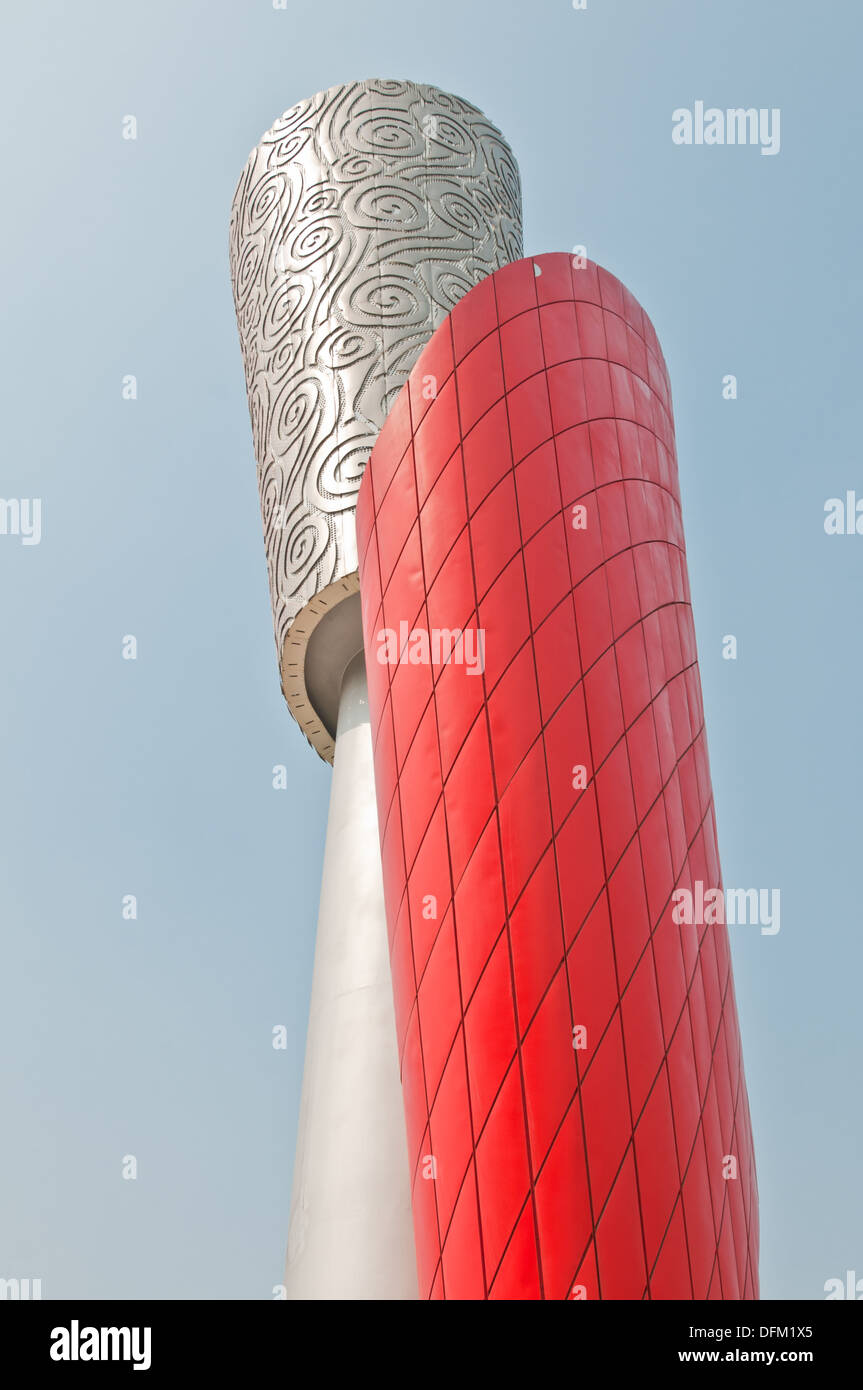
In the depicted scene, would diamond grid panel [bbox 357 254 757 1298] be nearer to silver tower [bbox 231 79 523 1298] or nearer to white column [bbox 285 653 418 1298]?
white column [bbox 285 653 418 1298]

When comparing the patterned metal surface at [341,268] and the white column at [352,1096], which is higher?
the patterned metal surface at [341,268]

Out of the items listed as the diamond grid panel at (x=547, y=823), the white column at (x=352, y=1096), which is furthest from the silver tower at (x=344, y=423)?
the diamond grid panel at (x=547, y=823)

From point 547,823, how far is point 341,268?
19.6 ft

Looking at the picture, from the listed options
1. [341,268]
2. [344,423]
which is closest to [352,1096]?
[344,423]

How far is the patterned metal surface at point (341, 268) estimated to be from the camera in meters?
10.0

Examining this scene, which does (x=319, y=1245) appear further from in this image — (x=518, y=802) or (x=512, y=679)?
(x=512, y=679)

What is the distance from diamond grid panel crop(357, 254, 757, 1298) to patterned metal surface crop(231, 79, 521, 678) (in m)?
1.86

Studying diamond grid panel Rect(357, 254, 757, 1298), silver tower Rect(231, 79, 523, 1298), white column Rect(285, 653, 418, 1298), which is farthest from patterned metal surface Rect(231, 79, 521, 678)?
diamond grid panel Rect(357, 254, 757, 1298)

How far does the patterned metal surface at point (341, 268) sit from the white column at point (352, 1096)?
1.75 metres

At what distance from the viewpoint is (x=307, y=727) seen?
10.6 metres

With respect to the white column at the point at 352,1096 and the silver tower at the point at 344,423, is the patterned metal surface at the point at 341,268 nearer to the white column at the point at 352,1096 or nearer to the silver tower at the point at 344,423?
the silver tower at the point at 344,423

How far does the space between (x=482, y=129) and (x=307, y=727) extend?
570 cm
